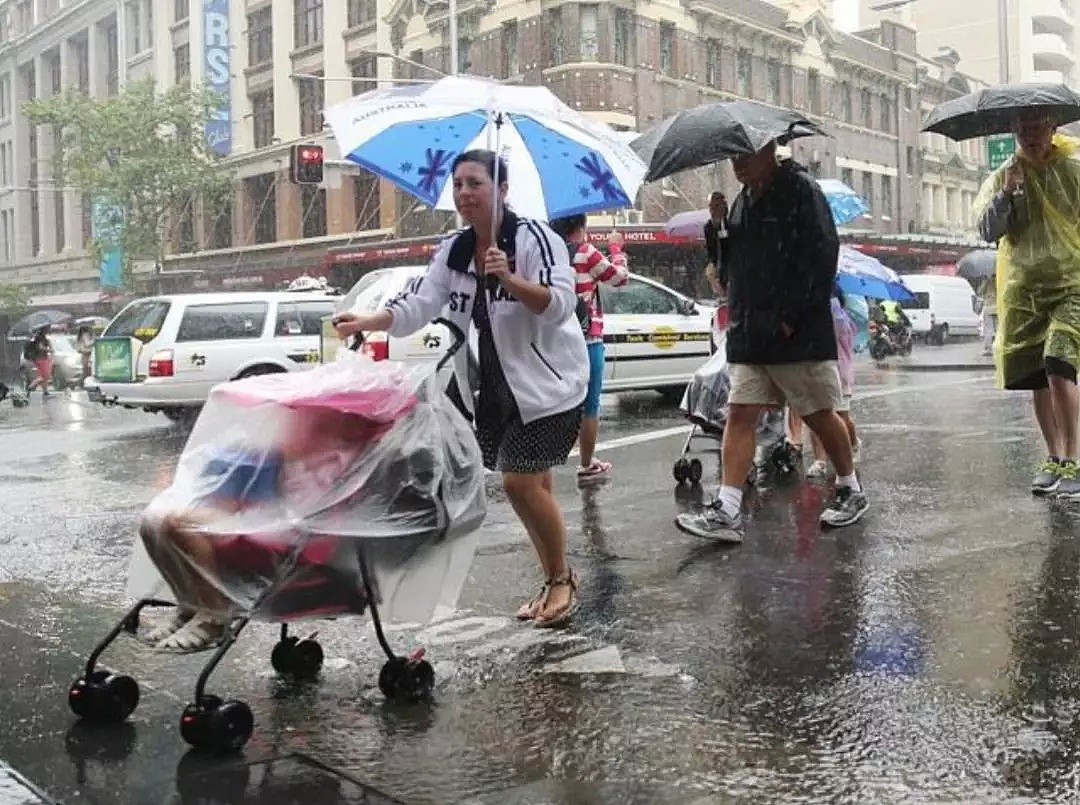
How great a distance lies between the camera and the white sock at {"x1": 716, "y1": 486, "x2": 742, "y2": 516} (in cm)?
595

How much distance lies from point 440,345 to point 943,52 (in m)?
44.4

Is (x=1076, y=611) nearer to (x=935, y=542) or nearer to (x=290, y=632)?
(x=935, y=542)

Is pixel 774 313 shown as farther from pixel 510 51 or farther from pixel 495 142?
pixel 510 51

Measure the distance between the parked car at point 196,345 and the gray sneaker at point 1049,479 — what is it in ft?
32.6

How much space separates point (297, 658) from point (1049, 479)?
14.9 feet

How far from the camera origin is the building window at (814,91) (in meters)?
42.0

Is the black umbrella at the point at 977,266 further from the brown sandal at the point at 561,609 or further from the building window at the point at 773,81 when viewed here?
the brown sandal at the point at 561,609

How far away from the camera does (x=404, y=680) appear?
3.77 meters

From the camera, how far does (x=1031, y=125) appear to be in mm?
6551

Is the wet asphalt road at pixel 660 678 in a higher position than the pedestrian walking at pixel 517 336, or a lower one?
lower

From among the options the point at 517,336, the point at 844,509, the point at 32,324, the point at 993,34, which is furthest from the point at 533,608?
the point at 993,34

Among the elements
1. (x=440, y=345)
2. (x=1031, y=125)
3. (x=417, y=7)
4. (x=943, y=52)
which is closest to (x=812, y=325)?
(x=1031, y=125)

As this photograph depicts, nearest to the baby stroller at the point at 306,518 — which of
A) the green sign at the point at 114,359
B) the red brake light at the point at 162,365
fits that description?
the red brake light at the point at 162,365

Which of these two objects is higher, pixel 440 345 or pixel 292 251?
pixel 292 251
